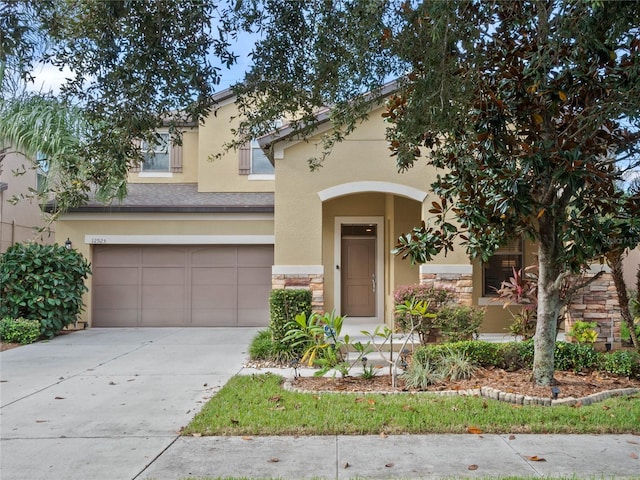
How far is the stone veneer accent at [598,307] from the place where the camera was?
11.0m

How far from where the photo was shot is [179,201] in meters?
15.6

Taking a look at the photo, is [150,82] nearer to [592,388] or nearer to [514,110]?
[514,110]

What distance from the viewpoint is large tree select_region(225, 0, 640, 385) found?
17.4 feet

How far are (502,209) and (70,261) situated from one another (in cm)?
1147

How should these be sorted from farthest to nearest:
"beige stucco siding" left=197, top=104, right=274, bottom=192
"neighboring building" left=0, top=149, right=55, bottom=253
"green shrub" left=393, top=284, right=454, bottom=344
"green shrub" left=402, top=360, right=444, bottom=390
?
"beige stucco siding" left=197, top=104, right=274, bottom=192
"neighboring building" left=0, top=149, right=55, bottom=253
"green shrub" left=393, top=284, right=454, bottom=344
"green shrub" left=402, top=360, right=444, bottom=390

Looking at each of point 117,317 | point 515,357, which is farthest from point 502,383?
point 117,317

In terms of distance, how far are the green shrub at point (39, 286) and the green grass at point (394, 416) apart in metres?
7.72

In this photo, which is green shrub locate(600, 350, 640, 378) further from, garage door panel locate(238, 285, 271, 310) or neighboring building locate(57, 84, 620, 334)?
garage door panel locate(238, 285, 271, 310)

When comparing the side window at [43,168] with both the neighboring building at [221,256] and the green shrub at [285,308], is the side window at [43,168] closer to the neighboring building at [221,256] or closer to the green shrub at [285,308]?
the neighboring building at [221,256]

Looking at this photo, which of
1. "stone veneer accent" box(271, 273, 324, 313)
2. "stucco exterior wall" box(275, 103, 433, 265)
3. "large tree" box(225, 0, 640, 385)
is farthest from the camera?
"stucco exterior wall" box(275, 103, 433, 265)

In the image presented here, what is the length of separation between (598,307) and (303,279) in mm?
5717

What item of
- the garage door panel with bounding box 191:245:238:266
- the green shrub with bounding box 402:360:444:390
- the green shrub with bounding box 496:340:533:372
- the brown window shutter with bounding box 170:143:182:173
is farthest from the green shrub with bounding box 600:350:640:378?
the brown window shutter with bounding box 170:143:182:173

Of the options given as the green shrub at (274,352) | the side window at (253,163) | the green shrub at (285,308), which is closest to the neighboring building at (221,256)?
the side window at (253,163)

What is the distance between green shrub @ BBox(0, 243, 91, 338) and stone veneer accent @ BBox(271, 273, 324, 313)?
573 cm
